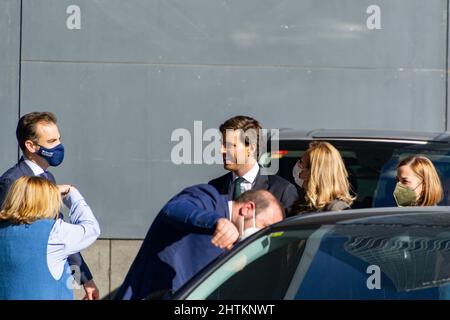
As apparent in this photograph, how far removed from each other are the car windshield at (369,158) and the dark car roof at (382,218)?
2.20m

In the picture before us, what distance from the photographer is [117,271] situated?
35.1 feet

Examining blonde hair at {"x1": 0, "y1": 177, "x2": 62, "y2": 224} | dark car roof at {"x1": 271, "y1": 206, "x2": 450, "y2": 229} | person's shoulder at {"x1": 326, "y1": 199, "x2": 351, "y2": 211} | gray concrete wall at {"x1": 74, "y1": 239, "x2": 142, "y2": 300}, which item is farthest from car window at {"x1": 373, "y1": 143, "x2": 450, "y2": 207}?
gray concrete wall at {"x1": 74, "y1": 239, "x2": 142, "y2": 300}

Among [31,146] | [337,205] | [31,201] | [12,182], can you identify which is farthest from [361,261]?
[31,146]

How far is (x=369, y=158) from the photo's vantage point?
7766 millimetres

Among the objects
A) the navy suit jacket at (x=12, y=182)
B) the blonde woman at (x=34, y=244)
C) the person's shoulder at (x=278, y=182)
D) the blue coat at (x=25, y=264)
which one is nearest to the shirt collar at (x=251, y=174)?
the person's shoulder at (x=278, y=182)

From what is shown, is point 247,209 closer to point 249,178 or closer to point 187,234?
point 187,234

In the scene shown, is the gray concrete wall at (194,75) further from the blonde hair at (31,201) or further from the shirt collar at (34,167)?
the blonde hair at (31,201)

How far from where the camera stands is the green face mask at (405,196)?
6754mm

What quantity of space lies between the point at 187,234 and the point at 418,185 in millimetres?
1706

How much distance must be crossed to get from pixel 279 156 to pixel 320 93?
10.6 ft

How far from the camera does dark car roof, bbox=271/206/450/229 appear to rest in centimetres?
503

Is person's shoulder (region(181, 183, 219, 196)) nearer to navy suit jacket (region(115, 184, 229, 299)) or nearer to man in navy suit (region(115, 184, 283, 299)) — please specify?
man in navy suit (region(115, 184, 283, 299))
